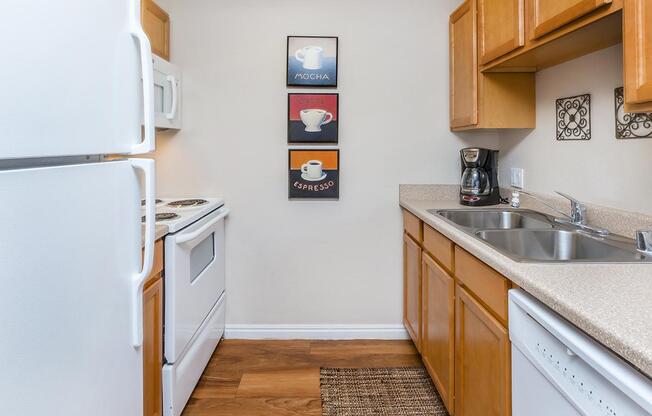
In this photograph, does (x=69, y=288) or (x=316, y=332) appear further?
(x=316, y=332)

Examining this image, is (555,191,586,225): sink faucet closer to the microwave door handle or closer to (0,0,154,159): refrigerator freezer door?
(0,0,154,159): refrigerator freezer door

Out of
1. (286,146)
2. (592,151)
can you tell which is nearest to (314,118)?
(286,146)

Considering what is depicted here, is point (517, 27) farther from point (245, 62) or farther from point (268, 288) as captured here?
point (268, 288)

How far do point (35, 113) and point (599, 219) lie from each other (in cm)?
188

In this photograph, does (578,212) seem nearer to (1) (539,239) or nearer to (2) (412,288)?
(1) (539,239)

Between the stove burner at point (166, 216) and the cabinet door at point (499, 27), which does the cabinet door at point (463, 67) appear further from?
the stove burner at point (166, 216)

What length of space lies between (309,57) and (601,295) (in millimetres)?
2094

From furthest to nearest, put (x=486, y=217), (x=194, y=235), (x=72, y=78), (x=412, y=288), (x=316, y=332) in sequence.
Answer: (x=316, y=332) → (x=412, y=288) → (x=486, y=217) → (x=194, y=235) → (x=72, y=78)

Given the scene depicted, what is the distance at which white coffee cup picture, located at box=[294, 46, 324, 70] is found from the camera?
2510 millimetres

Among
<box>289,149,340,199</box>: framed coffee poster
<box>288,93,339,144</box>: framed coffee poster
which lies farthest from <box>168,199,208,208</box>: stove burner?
<box>288,93,339,144</box>: framed coffee poster

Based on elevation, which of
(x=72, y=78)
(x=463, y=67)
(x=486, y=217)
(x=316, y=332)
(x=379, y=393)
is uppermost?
(x=463, y=67)

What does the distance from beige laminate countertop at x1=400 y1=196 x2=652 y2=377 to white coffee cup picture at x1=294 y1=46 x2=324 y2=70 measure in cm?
166

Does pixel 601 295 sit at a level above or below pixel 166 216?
below

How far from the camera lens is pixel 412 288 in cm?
240
